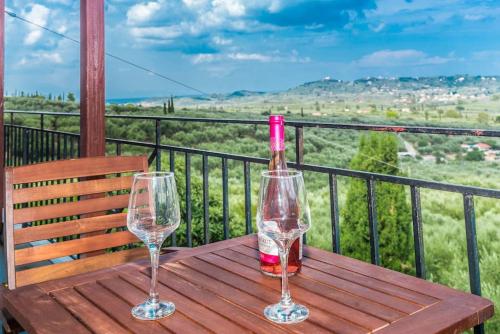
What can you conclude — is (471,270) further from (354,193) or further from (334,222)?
(354,193)

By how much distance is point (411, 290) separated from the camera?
883mm

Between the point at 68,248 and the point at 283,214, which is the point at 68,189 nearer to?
the point at 68,248

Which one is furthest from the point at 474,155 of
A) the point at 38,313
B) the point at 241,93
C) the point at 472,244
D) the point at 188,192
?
the point at 38,313

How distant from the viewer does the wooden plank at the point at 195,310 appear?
73 cm

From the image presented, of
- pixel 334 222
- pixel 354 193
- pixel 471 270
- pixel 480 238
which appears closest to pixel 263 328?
pixel 471 270

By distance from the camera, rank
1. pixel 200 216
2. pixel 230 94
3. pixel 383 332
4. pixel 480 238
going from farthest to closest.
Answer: pixel 230 94 < pixel 480 238 < pixel 200 216 < pixel 383 332

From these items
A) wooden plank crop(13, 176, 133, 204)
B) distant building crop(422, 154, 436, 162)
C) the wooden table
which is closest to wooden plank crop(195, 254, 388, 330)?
the wooden table

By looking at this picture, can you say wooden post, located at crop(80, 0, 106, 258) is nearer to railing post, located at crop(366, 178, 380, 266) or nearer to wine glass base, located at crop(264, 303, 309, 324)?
railing post, located at crop(366, 178, 380, 266)

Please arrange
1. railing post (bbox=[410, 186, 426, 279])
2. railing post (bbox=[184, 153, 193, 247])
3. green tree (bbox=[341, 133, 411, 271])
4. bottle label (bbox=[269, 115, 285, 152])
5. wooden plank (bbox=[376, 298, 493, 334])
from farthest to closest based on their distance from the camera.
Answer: green tree (bbox=[341, 133, 411, 271]) < railing post (bbox=[184, 153, 193, 247]) < railing post (bbox=[410, 186, 426, 279]) < bottle label (bbox=[269, 115, 285, 152]) < wooden plank (bbox=[376, 298, 493, 334])

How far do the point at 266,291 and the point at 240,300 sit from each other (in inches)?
2.7

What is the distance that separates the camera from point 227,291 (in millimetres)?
892

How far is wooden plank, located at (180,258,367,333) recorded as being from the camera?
73 centimetres

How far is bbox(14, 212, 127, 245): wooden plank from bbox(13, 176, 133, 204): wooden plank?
92 millimetres

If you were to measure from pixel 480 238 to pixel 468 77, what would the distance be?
4.41 metres
